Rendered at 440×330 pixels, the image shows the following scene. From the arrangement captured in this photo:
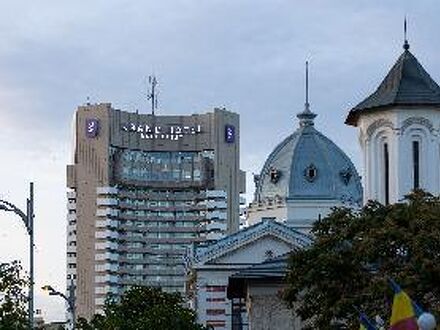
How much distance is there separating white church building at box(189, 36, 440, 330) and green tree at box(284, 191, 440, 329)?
13.5 meters

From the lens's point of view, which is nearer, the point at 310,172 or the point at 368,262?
the point at 368,262

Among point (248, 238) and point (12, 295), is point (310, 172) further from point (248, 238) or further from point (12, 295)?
point (12, 295)

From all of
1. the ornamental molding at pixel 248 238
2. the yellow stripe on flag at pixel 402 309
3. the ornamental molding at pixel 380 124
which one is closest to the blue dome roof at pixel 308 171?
the ornamental molding at pixel 248 238

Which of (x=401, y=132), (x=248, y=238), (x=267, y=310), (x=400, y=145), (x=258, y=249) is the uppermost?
(x=401, y=132)

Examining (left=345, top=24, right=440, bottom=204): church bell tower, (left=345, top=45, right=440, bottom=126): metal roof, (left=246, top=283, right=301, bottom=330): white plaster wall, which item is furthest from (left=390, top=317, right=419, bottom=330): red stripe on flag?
(left=345, top=45, right=440, bottom=126): metal roof

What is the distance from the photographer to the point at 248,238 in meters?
86.2

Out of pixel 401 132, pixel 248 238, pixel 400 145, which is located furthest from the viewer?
pixel 248 238

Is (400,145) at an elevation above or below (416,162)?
above

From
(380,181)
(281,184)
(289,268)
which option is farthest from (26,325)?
(281,184)

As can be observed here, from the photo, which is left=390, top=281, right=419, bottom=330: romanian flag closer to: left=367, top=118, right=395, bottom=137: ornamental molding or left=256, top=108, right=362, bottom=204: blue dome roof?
left=367, top=118, right=395, bottom=137: ornamental molding

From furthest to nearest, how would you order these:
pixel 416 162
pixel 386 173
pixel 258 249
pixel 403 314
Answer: pixel 258 249 < pixel 416 162 < pixel 386 173 < pixel 403 314

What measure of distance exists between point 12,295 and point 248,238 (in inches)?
1606

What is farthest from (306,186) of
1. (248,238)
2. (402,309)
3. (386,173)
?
(402,309)

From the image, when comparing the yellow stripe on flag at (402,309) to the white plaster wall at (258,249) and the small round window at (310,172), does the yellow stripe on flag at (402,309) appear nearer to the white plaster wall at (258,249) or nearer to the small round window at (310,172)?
the white plaster wall at (258,249)
